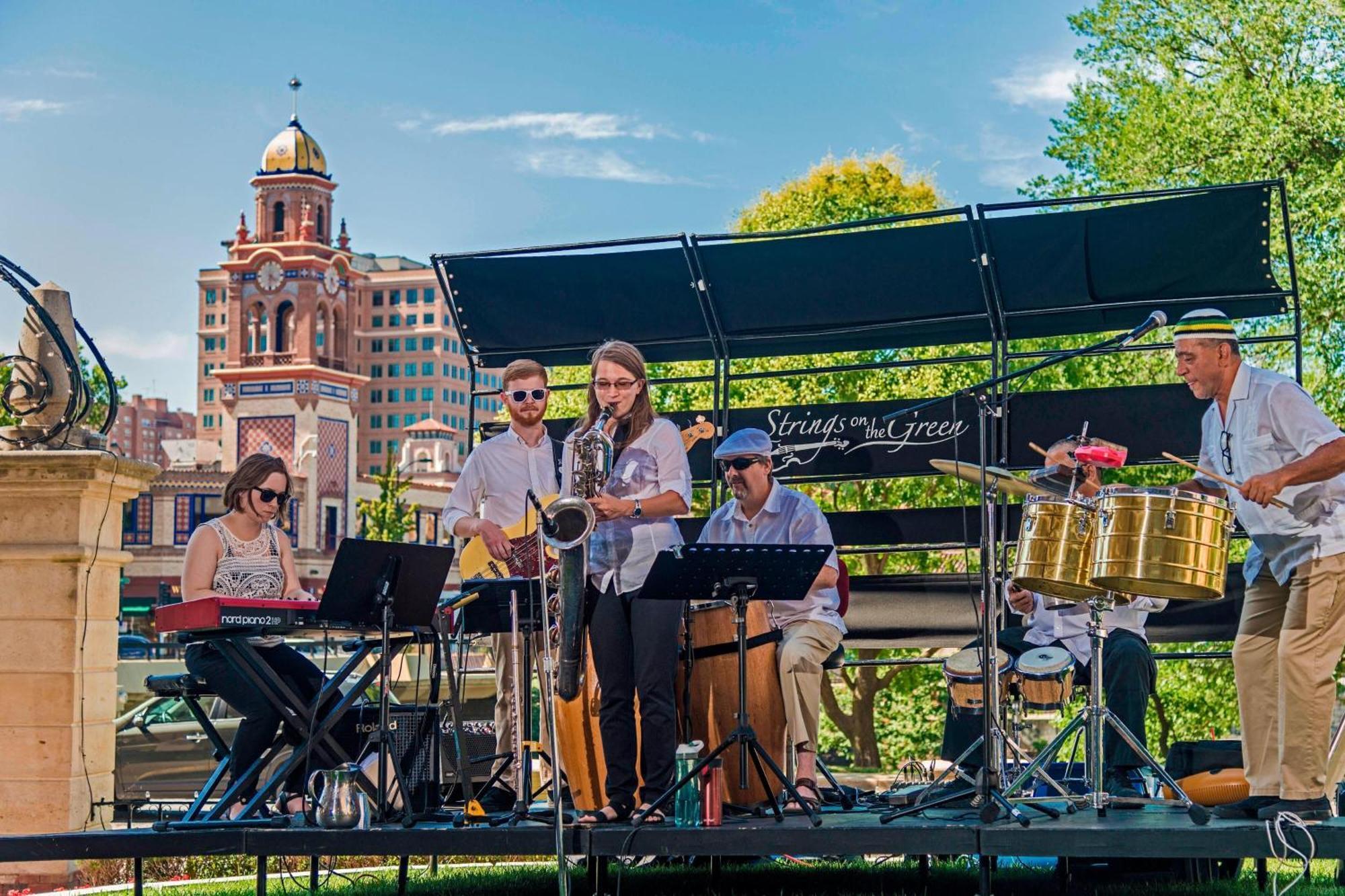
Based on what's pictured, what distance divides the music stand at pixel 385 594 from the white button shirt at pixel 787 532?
1526 mm

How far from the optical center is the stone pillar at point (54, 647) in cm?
1014

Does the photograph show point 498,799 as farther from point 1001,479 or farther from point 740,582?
point 1001,479

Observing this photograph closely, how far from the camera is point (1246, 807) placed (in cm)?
687

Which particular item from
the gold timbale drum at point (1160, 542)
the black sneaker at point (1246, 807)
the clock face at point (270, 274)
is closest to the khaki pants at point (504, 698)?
the gold timbale drum at point (1160, 542)

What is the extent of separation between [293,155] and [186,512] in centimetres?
3649

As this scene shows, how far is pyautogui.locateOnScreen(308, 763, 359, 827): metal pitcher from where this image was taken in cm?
736

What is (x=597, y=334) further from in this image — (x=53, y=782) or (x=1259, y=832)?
(x=1259, y=832)

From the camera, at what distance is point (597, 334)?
11664 mm

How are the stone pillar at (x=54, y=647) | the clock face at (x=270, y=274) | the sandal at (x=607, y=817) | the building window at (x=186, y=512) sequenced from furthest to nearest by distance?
the clock face at (x=270, y=274) → the building window at (x=186, y=512) → the stone pillar at (x=54, y=647) → the sandal at (x=607, y=817)

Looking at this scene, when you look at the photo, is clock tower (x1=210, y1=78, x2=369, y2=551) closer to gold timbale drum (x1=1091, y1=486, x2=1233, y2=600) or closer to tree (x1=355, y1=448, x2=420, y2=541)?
tree (x1=355, y1=448, x2=420, y2=541)

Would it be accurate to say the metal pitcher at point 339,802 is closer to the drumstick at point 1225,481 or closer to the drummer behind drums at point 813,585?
the drummer behind drums at point 813,585

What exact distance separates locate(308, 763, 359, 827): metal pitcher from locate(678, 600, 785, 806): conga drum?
63.5 inches

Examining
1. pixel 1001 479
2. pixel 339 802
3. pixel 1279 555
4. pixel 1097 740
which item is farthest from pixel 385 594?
pixel 1279 555

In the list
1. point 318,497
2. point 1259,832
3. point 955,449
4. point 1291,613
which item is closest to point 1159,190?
point 955,449
